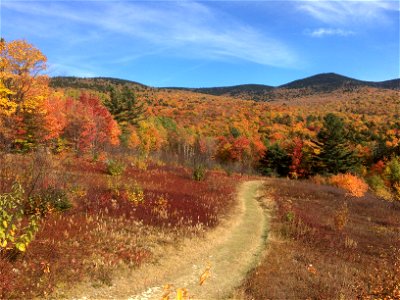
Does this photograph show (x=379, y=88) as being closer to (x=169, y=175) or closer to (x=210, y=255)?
(x=169, y=175)

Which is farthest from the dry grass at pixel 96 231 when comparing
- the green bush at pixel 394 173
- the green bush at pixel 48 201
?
the green bush at pixel 394 173

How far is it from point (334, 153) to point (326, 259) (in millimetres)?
46050

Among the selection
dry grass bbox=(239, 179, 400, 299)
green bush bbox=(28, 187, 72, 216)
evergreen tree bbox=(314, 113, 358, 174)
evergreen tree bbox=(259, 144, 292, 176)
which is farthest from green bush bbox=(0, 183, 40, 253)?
evergreen tree bbox=(259, 144, 292, 176)

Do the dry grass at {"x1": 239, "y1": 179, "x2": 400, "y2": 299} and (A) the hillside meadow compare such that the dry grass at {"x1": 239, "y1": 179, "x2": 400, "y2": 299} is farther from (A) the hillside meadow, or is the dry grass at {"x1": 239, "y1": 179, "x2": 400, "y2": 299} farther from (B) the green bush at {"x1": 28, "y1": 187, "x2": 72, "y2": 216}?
(B) the green bush at {"x1": 28, "y1": 187, "x2": 72, "y2": 216}

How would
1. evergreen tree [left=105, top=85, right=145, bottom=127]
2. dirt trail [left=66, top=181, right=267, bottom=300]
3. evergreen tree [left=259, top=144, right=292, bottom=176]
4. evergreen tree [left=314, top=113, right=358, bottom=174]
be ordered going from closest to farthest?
dirt trail [left=66, top=181, right=267, bottom=300] → evergreen tree [left=314, top=113, right=358, bottom=174] → evergreen tree [left=259, top=144, right=292, bottom=176] → evergreen tree [left=105, top=85, right=145, bottom=127]

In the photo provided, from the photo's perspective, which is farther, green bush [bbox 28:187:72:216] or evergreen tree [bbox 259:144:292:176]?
evergreen tree [bbox 259:144:292:176]

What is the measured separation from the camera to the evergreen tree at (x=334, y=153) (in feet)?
185

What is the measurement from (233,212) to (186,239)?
641cm

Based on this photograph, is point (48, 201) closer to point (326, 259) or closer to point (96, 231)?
point (96, 231)

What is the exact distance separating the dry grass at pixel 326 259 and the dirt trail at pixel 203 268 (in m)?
0.64

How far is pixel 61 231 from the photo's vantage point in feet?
A: 38.7

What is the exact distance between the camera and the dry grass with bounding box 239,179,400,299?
1041 centimetres

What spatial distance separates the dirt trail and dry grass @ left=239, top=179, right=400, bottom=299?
641 millimetres

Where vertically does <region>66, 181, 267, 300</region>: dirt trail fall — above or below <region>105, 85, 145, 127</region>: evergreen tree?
below
